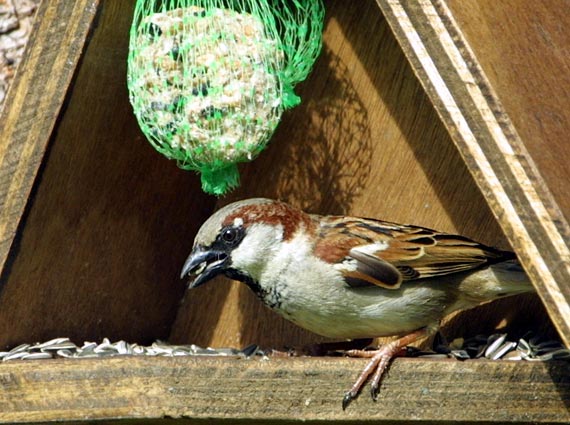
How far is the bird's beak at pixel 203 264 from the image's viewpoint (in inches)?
136

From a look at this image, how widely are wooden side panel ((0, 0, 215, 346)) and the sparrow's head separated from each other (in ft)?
1.11

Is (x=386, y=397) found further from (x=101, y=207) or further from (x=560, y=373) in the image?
(x=101, y=207)

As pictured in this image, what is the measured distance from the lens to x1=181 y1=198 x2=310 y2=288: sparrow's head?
11.4 feet

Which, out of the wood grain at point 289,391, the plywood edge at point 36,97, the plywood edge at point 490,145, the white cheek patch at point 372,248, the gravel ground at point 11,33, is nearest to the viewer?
the plywood edge at point 490,145

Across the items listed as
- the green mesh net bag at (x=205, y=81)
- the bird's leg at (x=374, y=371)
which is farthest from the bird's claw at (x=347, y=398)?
the green mesh net bag at (x=205, y=81)

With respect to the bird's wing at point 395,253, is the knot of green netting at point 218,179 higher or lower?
higher

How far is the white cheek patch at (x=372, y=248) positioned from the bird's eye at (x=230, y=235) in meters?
0.34

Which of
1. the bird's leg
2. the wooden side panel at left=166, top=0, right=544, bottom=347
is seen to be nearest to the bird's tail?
the wooden side panel at left=166, top=0, right=544, bottom=347

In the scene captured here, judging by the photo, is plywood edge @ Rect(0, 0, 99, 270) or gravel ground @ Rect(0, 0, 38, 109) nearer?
plywood edge @ Rect(0, 0, 99, 270)

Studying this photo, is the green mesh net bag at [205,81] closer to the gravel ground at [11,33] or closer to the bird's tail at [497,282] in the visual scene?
the bird's tail at [497,282]

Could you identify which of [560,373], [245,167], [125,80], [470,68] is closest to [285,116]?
[245,167]

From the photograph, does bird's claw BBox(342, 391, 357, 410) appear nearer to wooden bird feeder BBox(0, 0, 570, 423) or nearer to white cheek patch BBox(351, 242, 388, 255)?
wooden bird feeder BBox(0, 0, 570, 423)

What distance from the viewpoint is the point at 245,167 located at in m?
3.92

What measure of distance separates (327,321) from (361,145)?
1.88ft
